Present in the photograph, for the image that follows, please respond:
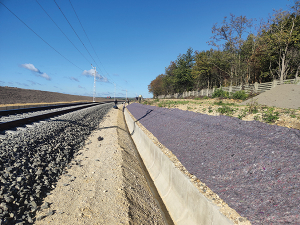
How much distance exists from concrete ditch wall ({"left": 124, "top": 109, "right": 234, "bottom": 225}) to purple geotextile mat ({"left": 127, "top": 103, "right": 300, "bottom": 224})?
485mm

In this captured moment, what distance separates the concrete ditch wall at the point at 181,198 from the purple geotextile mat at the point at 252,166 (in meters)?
0.49

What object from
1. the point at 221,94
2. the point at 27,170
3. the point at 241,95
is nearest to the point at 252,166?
the point at 27,170

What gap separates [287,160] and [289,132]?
161 centimetres

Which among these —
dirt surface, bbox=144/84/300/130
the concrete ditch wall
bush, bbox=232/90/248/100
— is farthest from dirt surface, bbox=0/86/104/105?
bush, bbox=232/90/248/100

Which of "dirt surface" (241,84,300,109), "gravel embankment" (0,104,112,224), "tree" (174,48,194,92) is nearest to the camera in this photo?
"gravel embankment" (0,104,112,224)

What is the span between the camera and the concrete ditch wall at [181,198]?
3311 mm

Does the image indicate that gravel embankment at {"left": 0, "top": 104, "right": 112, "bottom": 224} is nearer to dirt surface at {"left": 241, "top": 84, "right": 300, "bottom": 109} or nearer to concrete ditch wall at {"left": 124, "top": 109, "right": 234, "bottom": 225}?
concrete ditch wall at {"left": 124, "top": 109, "right": 234, "bottom": 225}

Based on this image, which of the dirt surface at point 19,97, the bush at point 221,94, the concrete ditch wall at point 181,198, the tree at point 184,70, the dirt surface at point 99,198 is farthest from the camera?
→ the tree at point 184,70

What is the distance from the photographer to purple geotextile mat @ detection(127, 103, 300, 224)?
2920 mm

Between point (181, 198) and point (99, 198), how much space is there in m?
2.34

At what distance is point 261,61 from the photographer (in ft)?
88.7

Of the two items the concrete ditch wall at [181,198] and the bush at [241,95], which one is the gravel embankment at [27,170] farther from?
the bush at [241,95]

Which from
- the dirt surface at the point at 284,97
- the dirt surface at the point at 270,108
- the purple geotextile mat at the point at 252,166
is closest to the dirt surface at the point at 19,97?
the dirt surface at the point at 270,108

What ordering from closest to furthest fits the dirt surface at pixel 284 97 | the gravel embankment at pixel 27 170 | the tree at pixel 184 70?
the gravel embankment at pixel 27 170 < the dirt surface at pixel 284 97 < the tree at pixel 184 70
